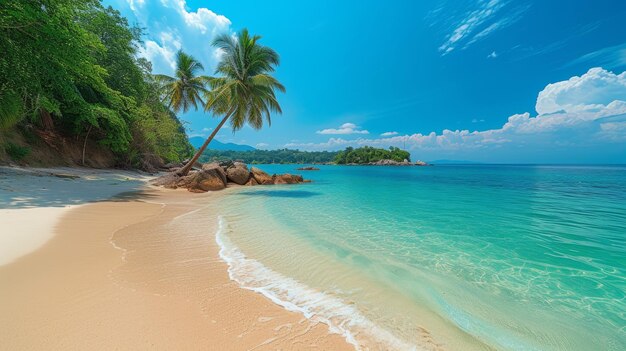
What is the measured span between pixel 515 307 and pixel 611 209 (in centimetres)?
1489

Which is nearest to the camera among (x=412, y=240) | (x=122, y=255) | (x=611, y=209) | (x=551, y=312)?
(x=551, y=312)

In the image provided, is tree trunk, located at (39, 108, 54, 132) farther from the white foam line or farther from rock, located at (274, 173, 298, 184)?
the white foam line

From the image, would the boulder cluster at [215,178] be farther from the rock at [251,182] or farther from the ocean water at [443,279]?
the ocean water at [443,279]

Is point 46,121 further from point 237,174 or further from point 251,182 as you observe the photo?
point 251,182

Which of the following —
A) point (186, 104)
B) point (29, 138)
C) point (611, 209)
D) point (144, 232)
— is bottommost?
point (611, 209)

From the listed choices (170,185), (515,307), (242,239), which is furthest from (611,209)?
(170,185)

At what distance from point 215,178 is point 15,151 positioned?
35.9ft

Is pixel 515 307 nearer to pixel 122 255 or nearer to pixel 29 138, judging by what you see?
pixel 122 255

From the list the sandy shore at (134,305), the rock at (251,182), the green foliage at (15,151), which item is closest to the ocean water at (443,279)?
the sandy shore at (134,305)

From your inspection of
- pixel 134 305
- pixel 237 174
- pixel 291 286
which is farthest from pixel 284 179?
pixel 134 305

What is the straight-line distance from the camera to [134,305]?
2668 mm

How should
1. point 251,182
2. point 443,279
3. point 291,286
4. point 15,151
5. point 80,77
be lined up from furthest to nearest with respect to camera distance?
point 251,182, point 15,151, point 80,77, point 443,279, point 291,286

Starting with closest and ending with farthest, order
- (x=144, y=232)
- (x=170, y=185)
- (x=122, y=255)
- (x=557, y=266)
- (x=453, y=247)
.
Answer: (x=122, y=255) < (x=557, y=266) < (x=144, y=232) < (x=453, y=247) < (x=170, y=185)

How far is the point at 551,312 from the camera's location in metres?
3.41
